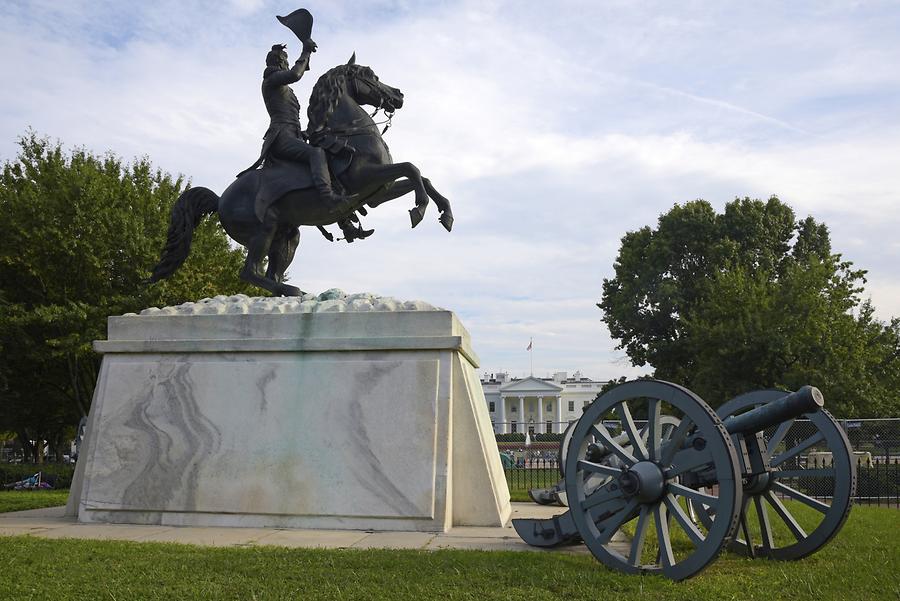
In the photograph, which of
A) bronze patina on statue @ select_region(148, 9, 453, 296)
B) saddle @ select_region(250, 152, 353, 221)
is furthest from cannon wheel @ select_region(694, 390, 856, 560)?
saddle @ select_region(250, 152, 353, 221)

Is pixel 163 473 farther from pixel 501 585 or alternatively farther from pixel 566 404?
pixel 566 404

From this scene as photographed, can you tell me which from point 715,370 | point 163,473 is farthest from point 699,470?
point 715,370

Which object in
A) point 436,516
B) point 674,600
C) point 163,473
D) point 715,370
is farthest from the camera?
point 715,370

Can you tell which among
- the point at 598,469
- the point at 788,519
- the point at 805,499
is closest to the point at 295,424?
the point at 598,469

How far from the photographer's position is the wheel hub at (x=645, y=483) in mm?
5605

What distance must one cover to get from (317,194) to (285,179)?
17.4 inches

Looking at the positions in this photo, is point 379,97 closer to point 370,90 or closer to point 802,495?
point 370,90

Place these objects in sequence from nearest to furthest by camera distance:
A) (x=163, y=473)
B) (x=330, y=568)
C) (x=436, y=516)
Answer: (x=330, y=568), (x=436, y=516), (x=163, y=473)

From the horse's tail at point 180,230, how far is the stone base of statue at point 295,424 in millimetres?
1678

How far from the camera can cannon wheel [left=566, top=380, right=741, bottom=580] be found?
204 inches

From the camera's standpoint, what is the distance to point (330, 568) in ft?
18.3

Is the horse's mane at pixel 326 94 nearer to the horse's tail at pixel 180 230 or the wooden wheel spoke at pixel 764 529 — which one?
the horse's tail at pixel 180 230

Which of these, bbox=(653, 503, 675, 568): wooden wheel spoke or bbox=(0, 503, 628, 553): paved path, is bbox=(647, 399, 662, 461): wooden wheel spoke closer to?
bbox=(653, 503, 675, 568): wooden wheel spoke

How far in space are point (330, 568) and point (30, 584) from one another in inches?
73.8
